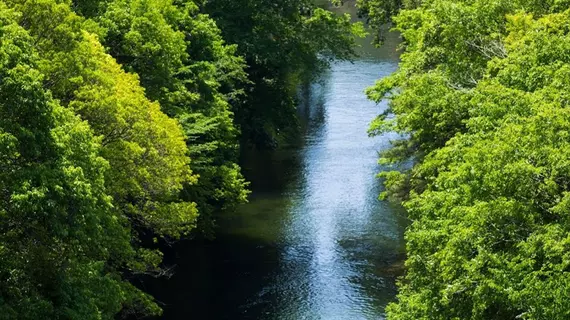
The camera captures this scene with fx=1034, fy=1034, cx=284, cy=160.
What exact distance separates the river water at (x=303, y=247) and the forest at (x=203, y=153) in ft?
6.49

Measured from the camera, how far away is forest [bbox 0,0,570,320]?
21.8 meters

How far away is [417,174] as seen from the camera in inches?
1368

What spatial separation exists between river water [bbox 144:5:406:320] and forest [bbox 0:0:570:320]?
1977 mm

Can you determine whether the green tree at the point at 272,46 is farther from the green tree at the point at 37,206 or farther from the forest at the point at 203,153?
the green tree at the point at 37,206

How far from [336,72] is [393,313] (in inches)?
2056

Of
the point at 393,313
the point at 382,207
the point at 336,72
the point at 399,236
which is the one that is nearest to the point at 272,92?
the point at 382,207

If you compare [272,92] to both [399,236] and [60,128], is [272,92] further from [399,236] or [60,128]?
[60,128]

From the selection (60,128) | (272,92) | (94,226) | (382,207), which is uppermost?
(60,128)

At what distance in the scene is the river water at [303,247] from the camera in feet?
123

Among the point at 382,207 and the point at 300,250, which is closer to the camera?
the point at 300,250

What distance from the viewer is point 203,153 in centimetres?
4238

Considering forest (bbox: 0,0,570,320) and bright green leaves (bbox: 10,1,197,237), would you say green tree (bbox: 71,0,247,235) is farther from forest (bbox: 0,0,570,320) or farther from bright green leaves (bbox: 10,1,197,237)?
bright green leaves (bbox: 10,1,197,237)

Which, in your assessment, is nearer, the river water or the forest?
the forest

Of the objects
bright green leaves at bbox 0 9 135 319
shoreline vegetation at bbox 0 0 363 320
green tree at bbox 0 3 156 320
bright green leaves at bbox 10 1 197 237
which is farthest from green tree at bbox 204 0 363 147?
bright green leaves at bbox 0 9 135 319
